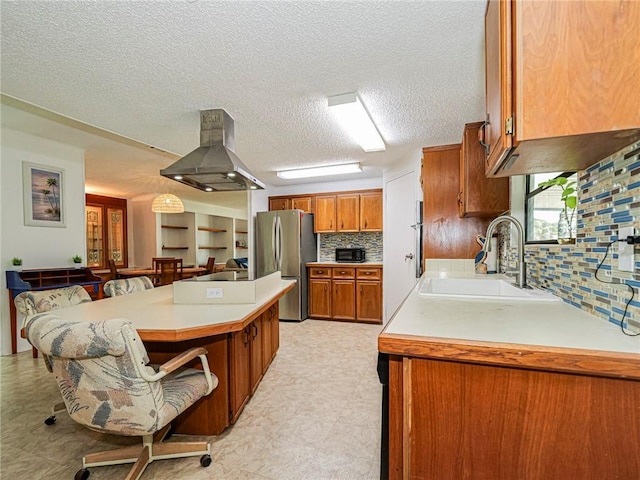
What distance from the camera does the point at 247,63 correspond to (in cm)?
181

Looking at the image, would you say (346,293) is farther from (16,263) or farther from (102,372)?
(16,263)

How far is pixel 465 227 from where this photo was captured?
2.86m

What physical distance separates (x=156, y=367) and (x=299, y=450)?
0.97m

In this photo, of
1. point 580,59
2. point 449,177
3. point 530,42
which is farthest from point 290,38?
point 449,177

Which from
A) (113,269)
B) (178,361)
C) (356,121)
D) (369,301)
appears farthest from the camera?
(113,269)

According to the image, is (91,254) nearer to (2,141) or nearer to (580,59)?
(2,141)

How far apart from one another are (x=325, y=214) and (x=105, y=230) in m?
4.89

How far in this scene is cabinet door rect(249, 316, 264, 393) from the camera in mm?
2289

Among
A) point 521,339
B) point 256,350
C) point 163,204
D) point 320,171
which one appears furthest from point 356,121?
point 163,204

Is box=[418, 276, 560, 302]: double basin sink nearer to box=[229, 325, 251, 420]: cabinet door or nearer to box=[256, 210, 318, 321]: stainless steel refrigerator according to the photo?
box=[229, 325, 251, 420]: cabinet door

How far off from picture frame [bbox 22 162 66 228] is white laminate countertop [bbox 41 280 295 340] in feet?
7.28

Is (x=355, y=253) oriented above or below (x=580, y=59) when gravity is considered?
below

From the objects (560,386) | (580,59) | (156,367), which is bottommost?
(156,367)

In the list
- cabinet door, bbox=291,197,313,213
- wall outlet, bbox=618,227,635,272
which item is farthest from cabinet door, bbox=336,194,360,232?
wall outlet, bbox=618,227,635,272
